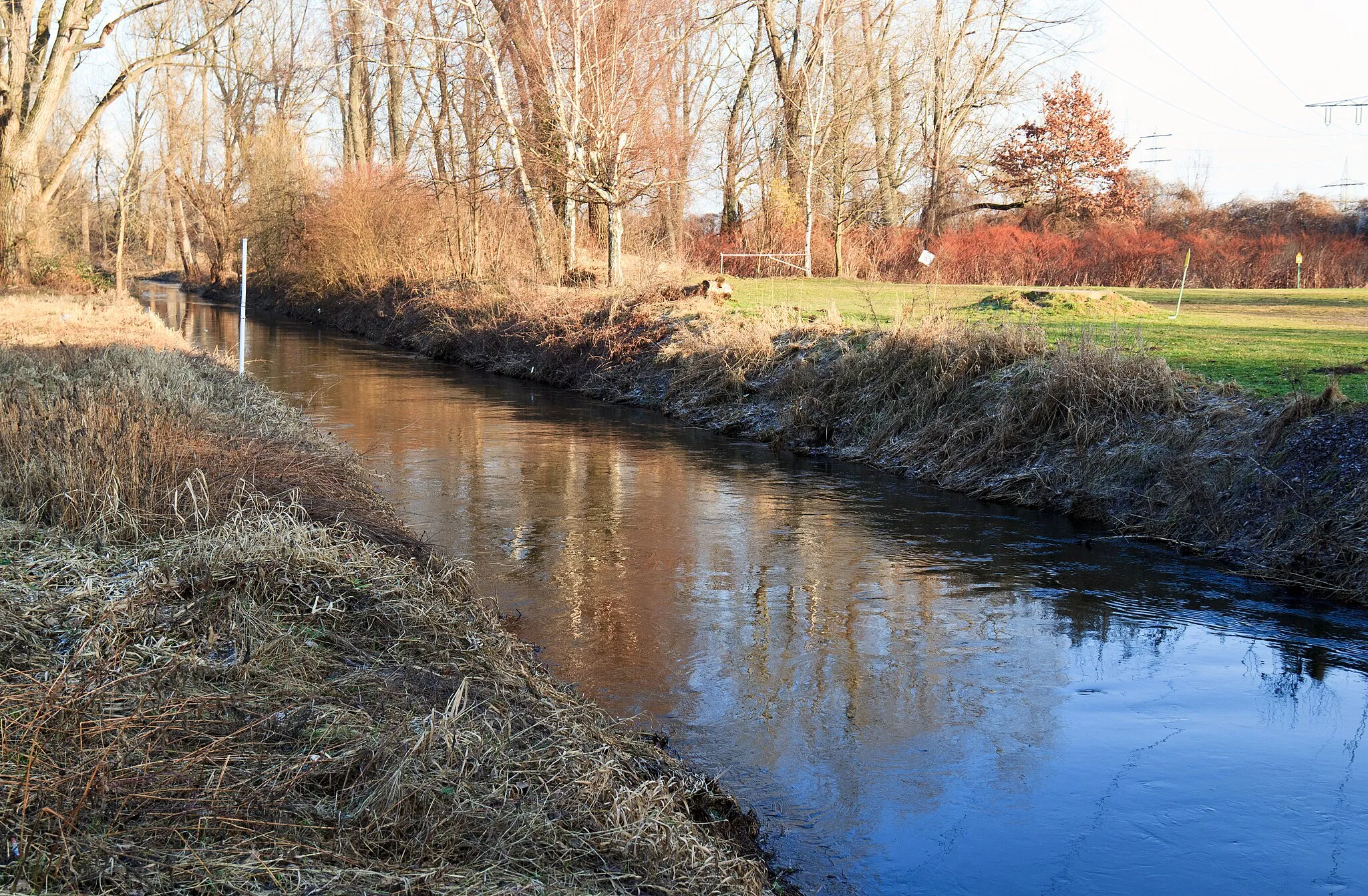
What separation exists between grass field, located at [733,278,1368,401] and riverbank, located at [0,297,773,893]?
9070 millimetres

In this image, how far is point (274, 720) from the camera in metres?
4.40

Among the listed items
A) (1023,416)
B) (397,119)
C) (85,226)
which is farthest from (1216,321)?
(85,226)

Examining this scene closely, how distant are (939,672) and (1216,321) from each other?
45.5 ft

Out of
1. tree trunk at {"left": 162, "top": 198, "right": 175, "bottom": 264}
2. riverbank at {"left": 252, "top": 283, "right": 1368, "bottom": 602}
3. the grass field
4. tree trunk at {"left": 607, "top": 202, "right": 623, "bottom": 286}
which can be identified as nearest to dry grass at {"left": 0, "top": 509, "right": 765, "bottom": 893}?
riverbank at {"left": 252, "top": 283, "right": 1368, "bottom": 602}

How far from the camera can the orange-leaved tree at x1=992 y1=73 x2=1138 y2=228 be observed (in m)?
41.4

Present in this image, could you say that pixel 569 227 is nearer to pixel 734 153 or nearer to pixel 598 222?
pixel 598 222

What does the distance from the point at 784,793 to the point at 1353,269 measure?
1242 inches

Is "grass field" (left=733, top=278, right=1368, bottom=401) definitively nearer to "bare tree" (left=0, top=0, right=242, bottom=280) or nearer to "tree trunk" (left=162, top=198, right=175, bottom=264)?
"bare tree" (left=0, top=0, right=242, bottom=280)

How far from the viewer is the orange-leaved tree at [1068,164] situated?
4138 cm

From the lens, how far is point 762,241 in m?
A: 38.1

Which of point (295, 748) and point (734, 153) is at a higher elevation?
point (734, 153)

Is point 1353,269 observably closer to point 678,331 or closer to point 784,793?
point 678,331

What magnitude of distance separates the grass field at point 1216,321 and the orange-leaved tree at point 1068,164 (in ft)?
49.4

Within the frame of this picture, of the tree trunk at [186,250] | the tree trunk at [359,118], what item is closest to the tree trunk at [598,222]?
the tree trunk at [359,118]
